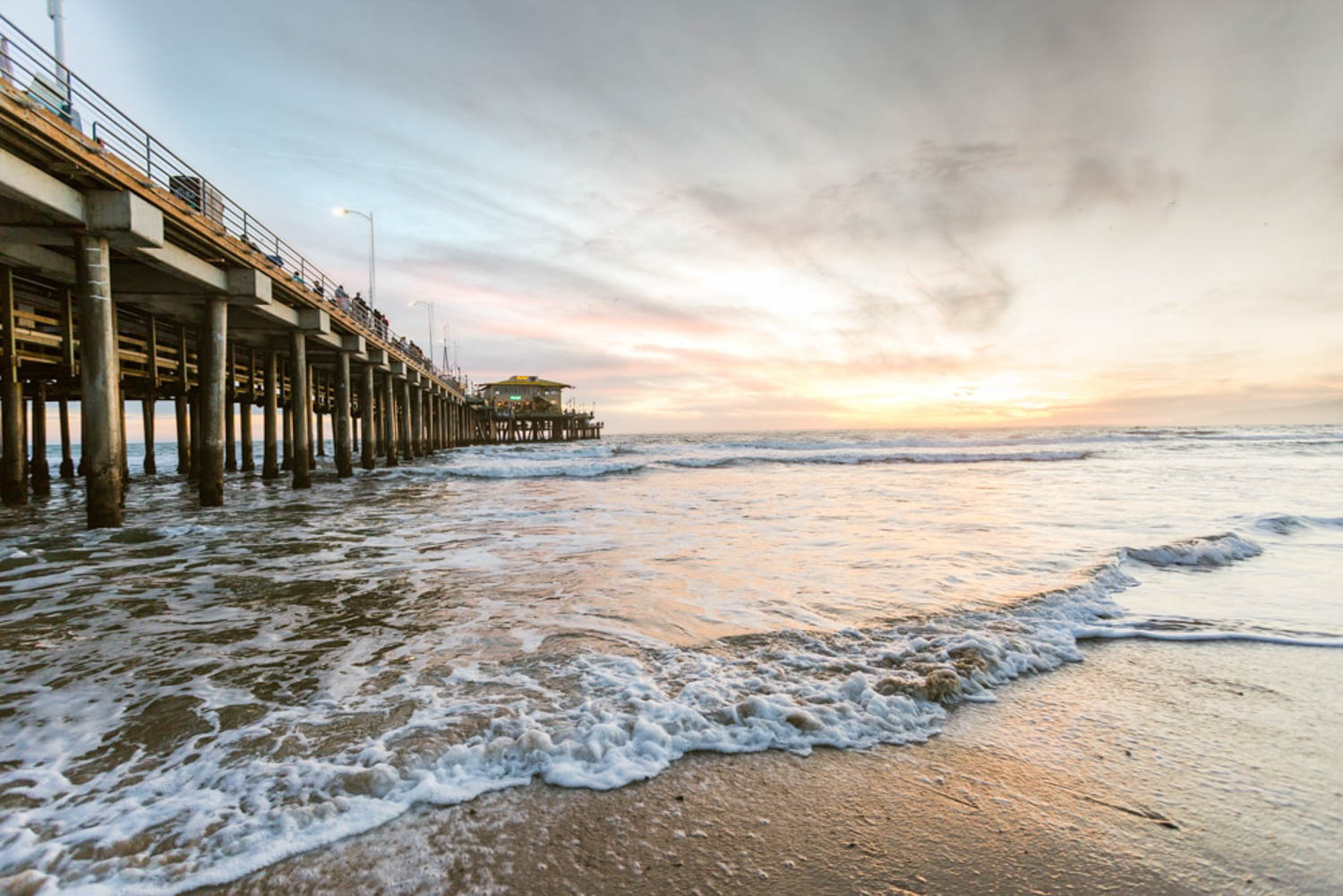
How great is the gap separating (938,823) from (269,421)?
2939 cm

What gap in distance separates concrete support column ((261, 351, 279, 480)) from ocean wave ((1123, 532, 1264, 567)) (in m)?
27.5

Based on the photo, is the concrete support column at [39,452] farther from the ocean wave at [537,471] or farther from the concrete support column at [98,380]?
the ocean wave at [537,471]

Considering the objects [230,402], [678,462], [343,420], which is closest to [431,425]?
[230,402]

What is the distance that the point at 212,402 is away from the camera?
1427cm

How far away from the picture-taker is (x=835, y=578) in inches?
278

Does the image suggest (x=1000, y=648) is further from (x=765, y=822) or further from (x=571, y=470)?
(x=571, y=470)

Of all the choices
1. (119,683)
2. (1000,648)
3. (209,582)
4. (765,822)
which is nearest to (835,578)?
(1000,648)

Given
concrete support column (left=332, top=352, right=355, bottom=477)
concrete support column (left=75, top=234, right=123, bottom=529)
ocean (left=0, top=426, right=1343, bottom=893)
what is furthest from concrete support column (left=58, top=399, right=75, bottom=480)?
concrete support column (left=75, top=234, right=123, bottom=529)

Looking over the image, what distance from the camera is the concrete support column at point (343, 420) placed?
23641mm

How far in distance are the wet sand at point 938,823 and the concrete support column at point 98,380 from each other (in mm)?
12041

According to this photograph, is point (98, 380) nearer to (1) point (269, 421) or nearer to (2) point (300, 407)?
(2) point (300, 407)

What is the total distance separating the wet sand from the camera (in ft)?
7.26

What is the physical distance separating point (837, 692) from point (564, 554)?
222 inches

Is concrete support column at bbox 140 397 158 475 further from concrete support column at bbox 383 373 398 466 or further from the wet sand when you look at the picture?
the wet sand
